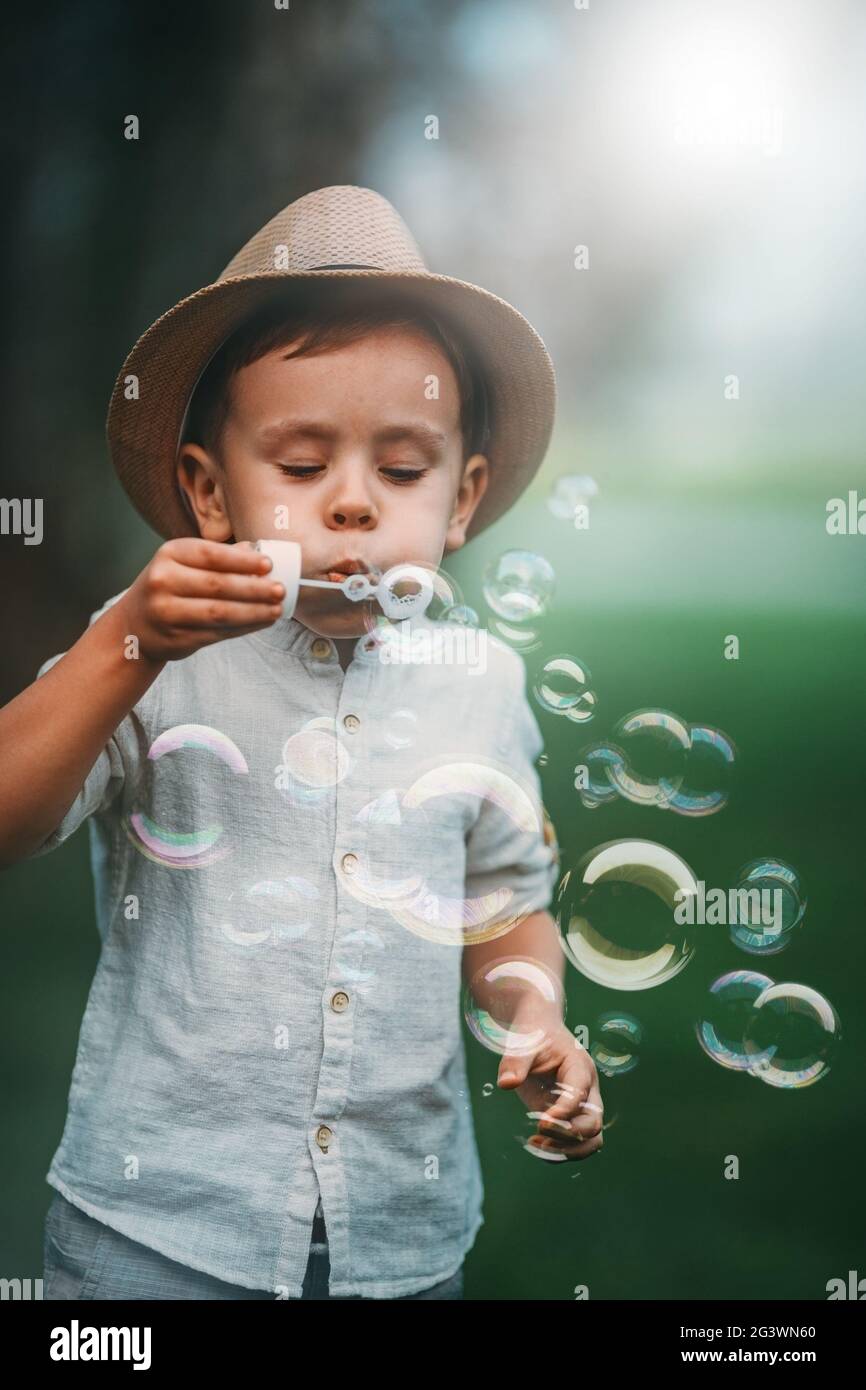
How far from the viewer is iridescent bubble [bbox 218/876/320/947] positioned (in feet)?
3.78

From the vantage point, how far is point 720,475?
6.23 feet

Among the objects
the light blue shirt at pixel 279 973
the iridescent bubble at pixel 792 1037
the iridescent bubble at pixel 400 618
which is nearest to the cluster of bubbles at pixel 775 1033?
the iridescent bubble at pixel 792 1037

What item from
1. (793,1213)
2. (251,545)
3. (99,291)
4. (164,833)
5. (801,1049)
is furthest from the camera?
(99,291)

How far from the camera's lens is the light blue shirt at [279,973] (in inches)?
44.1

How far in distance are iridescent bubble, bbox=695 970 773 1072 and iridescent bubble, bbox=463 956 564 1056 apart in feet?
0.67

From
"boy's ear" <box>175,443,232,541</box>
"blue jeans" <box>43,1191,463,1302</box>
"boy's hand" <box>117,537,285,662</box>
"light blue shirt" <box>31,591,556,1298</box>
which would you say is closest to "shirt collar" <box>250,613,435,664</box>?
"light blue shirt" <box>31,591,556,1298</box>

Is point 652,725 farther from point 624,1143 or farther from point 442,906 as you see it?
point 624,1143

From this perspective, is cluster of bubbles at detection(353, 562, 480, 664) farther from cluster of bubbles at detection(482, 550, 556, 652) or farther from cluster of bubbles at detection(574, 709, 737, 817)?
cluster of bubbles at detection(574, 709, 737, 817)

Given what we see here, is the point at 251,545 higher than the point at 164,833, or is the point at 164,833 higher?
the point at 251,545

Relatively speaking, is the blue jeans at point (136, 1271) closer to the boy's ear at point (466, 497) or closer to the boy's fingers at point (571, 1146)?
the boy's fingers at point (571, 1146)

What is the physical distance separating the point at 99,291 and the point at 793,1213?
167 centimetres

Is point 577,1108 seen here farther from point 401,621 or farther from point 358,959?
point 401,621

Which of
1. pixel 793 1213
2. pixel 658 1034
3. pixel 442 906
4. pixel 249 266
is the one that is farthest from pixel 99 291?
pixel 793 1213

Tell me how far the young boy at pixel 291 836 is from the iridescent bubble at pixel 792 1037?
269 millimetres
